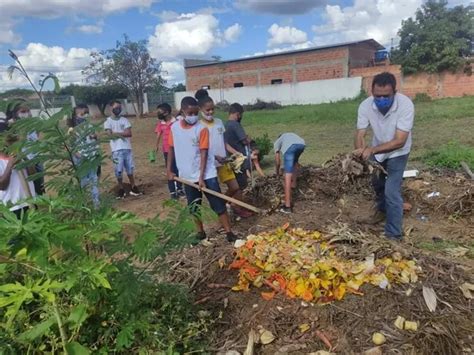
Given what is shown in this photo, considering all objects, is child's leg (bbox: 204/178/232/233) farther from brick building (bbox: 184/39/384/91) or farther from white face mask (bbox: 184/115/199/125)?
brick building (bbox: 184/39/384/91)

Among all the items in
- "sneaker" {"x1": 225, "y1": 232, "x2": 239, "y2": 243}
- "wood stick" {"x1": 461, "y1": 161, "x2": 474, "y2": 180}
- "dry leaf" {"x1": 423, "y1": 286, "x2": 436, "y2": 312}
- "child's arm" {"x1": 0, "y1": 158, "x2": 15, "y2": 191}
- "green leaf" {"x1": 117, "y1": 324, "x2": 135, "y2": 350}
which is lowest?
"sneaker" {"x1": 225, "y1": 232, "x2": 239, "y2": 243}

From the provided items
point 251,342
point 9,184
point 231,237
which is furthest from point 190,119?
point 251,342

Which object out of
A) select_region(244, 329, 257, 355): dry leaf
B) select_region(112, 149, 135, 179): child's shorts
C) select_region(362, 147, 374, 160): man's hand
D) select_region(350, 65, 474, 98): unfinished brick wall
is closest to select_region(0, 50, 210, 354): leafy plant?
select_region(244, 329, 257, 355): dry leaf

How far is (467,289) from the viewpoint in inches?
121

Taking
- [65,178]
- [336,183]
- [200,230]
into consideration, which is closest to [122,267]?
[65,178]

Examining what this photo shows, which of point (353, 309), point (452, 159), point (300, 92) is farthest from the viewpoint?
point (300, 92)

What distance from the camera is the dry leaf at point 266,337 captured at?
264cm

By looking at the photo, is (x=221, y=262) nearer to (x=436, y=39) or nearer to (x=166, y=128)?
(x=166, y=128)

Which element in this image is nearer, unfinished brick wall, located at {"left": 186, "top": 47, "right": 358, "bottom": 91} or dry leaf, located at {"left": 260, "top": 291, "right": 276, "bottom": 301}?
dry leaf, located at {"left": 260, "top": 291, "right": 276, "bottom": 301}

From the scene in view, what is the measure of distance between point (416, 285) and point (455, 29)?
97.1ft

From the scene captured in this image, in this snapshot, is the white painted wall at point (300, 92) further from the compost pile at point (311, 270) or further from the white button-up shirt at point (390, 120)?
the compost pile at point (311, 270)

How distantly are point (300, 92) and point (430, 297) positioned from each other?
29.7m

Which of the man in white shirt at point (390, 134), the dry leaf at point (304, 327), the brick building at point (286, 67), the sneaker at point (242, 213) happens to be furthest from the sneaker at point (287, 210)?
the brick building at point (286, 67)

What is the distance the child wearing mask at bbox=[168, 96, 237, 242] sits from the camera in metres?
4.44
